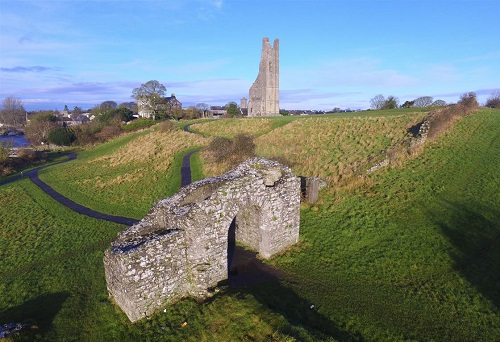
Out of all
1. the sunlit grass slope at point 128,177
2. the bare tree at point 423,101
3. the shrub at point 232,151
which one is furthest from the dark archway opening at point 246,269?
the bare tree at point 423,101

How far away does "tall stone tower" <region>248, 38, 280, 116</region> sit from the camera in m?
70.8

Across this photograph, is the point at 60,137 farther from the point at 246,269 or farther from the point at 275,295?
the point at 275,295

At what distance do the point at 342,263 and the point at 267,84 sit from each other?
64.2 metres

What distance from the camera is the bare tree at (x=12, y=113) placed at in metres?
108

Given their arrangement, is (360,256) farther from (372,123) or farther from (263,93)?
(263,93)

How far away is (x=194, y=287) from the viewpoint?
A: 11.0 m

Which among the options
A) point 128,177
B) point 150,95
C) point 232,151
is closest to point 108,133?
point 150,95

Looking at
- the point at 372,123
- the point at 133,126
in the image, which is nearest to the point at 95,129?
the point at 133,126

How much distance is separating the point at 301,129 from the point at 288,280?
93.1 feet

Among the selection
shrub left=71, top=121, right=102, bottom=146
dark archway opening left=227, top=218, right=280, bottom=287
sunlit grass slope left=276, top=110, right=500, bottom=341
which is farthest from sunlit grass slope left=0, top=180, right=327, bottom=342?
shrub left=71, top=121, right=102, bottom=146

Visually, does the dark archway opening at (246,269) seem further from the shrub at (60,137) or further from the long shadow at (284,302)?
the shrub at (60,137)

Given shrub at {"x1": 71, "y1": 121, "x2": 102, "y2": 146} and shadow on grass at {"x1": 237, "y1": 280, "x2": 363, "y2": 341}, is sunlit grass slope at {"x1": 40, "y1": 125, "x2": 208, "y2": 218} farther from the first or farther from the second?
shrub at {"x1": 71, "y1": 121, "x2": 102, "y2": 146}

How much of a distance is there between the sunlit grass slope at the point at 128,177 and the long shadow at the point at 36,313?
8979 mm

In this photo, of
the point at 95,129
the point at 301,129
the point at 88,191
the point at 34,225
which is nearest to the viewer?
the point at 34,225
